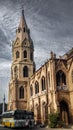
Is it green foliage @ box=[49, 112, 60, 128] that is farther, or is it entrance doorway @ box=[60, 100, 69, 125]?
entrance doorway @ box=[60, 100, 69, 125]

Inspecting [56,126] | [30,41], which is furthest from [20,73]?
[56,126]

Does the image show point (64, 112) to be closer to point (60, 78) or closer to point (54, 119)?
point (60, 78)

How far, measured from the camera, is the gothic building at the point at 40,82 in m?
37.7

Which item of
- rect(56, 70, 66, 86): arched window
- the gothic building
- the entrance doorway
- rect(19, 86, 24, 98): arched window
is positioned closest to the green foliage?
the gothic building

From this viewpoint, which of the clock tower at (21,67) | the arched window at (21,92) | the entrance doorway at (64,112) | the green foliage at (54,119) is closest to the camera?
the green foliage at (54,119)

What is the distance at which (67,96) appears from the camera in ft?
124

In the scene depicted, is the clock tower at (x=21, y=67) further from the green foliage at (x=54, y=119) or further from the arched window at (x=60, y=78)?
the green foliage at (x=54, y=119)

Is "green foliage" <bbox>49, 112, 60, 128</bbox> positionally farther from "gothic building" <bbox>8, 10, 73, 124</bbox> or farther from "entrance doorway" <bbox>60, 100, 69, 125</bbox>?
"entrance doorway" <bbox>60, 100, 69, 125</bbox>

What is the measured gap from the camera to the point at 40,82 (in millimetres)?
45656

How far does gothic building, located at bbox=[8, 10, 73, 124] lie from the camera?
3766cm

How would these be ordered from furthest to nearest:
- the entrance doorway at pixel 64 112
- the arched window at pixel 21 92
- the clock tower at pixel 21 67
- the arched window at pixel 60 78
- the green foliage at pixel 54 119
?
1. the arched window at pixel 21 92
2. the clock tower at pixel 21 67
3. the entrance doorway at pixel 64 112
4. the arched window at pixel 60 78
5. the green foliage at pixel 54 119

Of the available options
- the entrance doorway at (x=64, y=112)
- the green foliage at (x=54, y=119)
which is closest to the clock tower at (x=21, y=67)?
the entrance doorway at (x=64, y=112)

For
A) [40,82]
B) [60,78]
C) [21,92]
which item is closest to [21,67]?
[21,92]

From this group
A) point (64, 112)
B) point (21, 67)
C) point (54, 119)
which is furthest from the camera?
point (21, 67)
